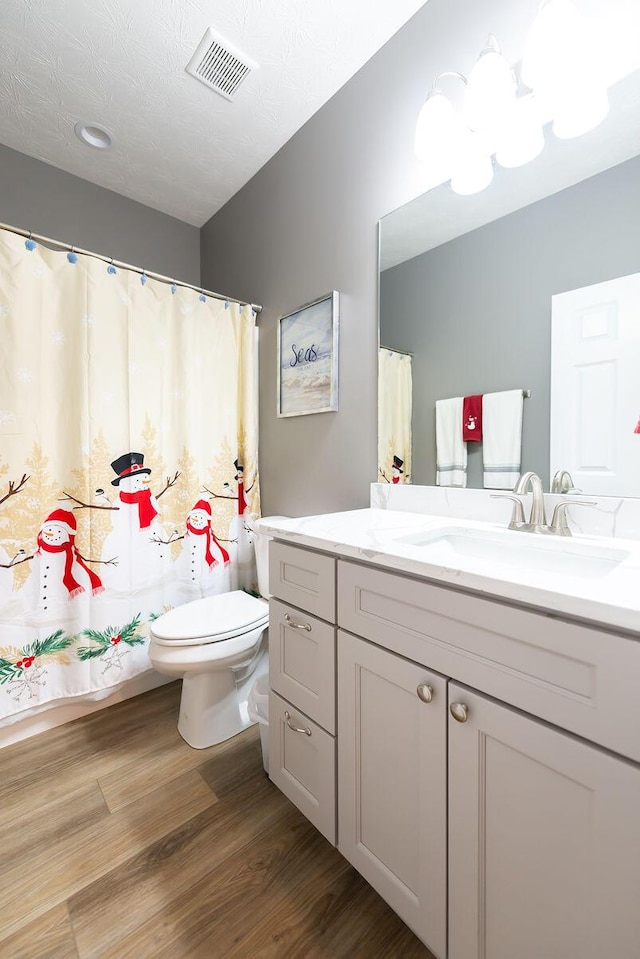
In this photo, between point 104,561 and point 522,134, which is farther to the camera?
point 104,561

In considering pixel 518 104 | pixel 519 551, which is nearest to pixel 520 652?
pixel 519 551

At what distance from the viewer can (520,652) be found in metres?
0.63

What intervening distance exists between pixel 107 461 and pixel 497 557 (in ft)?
4.98

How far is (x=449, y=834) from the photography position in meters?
0.73

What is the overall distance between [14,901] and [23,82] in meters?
2.67

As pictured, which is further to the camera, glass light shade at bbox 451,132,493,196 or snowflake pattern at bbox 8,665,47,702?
snowflake pattern at bbox 8,665,47,702

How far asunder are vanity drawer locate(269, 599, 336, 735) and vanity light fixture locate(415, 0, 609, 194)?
4.46ft

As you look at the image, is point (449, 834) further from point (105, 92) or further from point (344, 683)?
point (105, 92)

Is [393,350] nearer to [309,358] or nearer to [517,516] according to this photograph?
[309,358]

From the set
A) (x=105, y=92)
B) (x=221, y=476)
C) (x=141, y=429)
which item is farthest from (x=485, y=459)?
(x=105, y=92)

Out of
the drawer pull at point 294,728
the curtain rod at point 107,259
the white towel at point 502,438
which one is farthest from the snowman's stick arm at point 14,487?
the white towel at point 502,438

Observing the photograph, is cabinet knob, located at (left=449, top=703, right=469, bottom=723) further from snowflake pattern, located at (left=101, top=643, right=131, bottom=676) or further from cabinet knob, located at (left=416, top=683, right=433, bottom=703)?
snowflake pattern, located at (left=101, top=643, right=131, bottom=676)

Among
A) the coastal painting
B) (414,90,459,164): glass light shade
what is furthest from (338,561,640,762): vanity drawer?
(414,90,459,164): glass light shade

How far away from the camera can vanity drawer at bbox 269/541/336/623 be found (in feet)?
3.22
